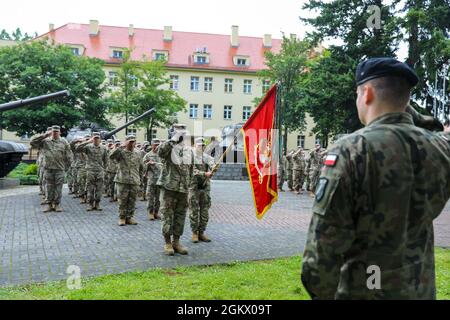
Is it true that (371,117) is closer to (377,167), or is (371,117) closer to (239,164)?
(377,167)

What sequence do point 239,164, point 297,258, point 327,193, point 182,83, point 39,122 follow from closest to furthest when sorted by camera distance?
point 327,193, point 297,258, point 239,164, point 39,122, point 182,83

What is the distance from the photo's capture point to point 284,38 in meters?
40.3

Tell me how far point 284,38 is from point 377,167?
39.9 metres

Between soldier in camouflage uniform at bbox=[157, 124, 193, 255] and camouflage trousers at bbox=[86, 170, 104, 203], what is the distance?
612 cm

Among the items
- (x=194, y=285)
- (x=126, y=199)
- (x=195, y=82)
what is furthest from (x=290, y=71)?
(x=194, y=285)

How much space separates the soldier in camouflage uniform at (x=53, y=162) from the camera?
1270cm

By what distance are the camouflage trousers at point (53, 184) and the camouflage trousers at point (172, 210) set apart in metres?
6.11

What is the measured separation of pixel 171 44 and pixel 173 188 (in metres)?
53.8

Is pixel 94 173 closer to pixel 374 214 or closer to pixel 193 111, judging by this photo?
pixel 374 214

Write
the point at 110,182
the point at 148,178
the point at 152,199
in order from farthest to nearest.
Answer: the point at 110,182 < the point at 148,178 < the point at 152,199

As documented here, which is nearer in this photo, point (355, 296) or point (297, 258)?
point (355, 296)

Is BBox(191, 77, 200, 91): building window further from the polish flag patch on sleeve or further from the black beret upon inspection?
the polish flag patch on sleeve

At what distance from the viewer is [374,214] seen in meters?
2.16

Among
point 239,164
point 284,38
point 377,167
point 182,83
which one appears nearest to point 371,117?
point 377,167
